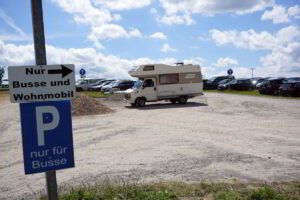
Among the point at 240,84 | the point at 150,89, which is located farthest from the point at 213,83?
the point at 150,89

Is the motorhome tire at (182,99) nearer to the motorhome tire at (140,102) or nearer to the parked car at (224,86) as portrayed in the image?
the motorhome tire at (140,102)

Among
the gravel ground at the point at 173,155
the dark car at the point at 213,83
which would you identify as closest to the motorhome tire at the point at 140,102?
the gravel ground at the point at 173,155

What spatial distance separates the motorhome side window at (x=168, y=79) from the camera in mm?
29281

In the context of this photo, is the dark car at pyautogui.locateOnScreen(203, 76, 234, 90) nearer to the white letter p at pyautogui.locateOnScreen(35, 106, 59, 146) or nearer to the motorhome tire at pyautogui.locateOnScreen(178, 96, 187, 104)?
the motorhome tire at pyautogui.locateOnScreen(178, 96, 187, 104)

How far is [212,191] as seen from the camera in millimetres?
5941

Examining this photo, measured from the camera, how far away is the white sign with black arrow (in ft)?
11.8

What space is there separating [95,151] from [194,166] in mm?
3818

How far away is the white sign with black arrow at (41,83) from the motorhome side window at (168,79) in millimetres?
25525

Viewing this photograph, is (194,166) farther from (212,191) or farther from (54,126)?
(54,126)

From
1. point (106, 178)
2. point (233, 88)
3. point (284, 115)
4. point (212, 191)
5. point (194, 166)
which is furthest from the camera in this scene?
point (233, 88)

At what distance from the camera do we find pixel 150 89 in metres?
29.0

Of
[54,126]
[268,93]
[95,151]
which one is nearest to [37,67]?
[54,126]

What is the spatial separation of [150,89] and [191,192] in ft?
76.3

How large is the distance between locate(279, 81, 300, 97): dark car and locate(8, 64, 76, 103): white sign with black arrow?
34017 mm
